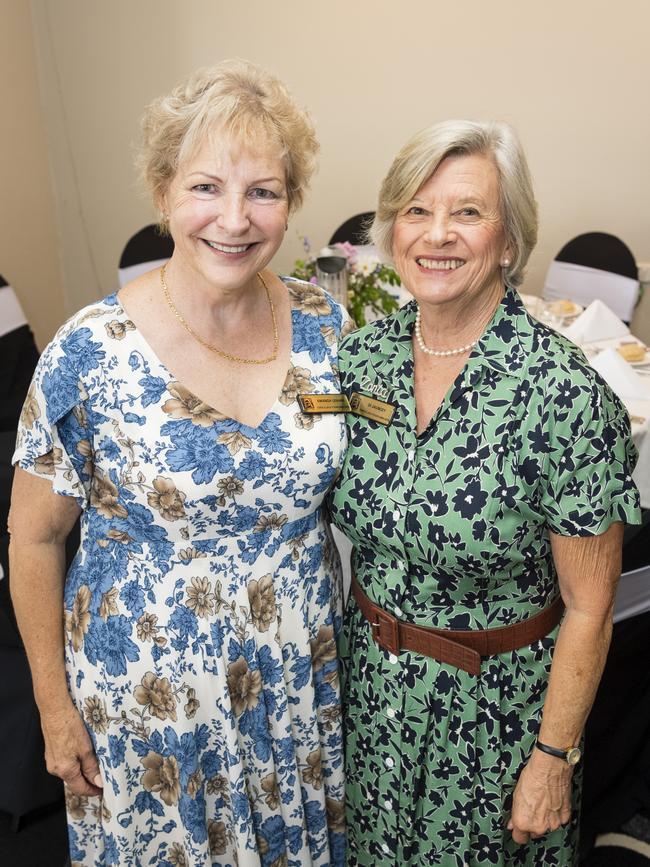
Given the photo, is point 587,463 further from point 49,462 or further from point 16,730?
point 16,730

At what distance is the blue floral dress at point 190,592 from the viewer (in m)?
1.35

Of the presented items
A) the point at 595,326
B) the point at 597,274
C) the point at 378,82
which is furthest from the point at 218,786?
the point at 378,82

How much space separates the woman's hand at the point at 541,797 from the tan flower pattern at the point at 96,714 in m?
0.75

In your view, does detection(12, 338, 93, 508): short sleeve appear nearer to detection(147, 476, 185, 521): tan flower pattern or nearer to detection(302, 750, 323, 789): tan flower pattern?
detection(147, 476, 185, 521): tan flower pattern

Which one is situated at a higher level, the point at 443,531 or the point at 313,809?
the point at 443,531

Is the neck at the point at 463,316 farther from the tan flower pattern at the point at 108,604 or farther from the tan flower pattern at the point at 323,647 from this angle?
the tan flower pattern at the point at 108,604

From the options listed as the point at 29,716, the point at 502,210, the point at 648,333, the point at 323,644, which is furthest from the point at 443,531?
the point at 648,333

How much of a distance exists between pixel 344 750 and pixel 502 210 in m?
1.11

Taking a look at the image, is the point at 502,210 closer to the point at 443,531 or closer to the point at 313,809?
the point at 443,531

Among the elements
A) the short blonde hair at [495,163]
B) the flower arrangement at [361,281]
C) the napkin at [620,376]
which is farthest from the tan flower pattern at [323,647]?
the napkin at [620,376]

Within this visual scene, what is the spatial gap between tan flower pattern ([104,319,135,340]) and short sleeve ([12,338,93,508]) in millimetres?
85

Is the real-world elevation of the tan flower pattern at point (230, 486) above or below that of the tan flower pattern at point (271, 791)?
above

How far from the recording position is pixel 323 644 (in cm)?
159

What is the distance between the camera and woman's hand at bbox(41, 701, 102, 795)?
1.51 m
